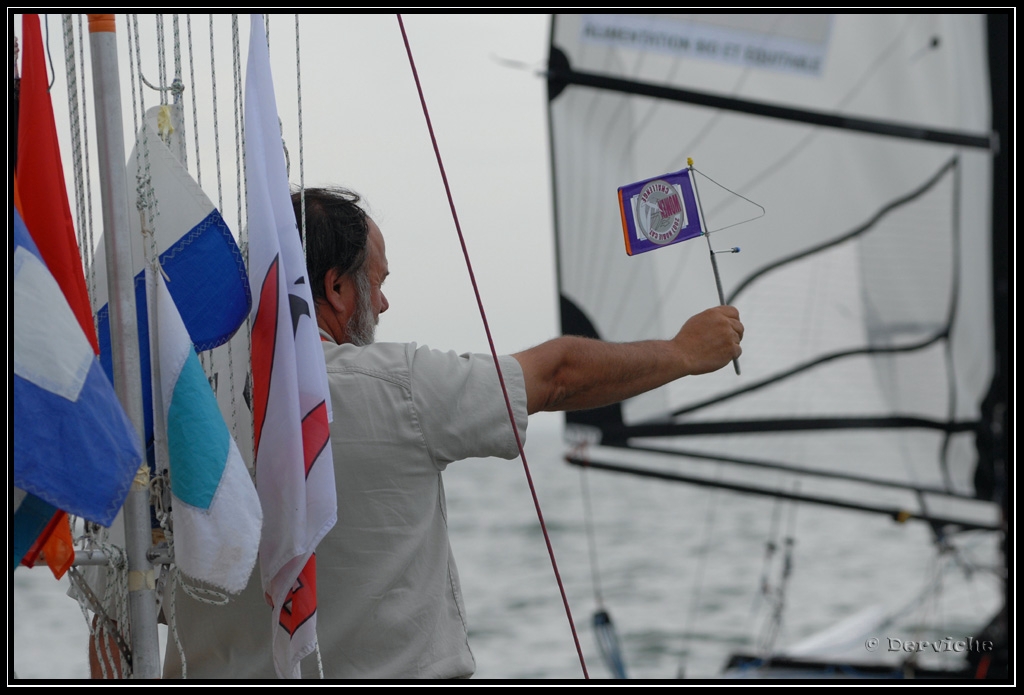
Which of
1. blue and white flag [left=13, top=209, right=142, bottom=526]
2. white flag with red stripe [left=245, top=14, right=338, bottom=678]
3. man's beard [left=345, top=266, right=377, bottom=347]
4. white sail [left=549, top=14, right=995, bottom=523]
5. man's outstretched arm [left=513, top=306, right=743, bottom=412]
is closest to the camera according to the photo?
blue and white flag [left=13, top=209, right=142, bottom=526]

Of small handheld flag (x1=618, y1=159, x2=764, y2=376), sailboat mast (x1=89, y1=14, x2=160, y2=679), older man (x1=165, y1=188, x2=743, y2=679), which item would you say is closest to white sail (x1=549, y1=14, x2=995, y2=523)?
small handheld flag (x1=618, y1=159, x2=764, y2=376)

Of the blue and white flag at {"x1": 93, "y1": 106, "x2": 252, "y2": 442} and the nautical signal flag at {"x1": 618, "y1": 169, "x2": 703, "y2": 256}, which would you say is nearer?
the blue and white flag at {"x1": 93, "y1": 106, "x2": 252, "y2": 442}

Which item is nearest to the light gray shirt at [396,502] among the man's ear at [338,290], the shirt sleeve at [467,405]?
the shirt sleeve at [467,405]

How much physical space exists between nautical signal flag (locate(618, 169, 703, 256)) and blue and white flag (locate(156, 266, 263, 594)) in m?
0.52

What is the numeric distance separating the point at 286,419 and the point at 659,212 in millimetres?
508

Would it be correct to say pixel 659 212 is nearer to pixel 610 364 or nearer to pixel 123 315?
pixel 610 364

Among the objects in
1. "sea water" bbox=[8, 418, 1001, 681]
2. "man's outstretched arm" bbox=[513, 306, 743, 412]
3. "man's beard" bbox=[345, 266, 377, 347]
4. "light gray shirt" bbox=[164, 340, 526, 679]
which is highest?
"man's beard" bbox=[345, 266, 377, 347]

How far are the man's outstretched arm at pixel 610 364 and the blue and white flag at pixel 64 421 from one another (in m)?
0.43

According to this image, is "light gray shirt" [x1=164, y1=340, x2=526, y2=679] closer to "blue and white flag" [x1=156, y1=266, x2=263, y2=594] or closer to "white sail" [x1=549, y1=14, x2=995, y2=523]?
"blue and white flag" [x1=156, y1=266, x2=263, y2=594]

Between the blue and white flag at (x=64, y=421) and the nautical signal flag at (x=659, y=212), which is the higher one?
the nautical signal flag at (x=659, y=212)

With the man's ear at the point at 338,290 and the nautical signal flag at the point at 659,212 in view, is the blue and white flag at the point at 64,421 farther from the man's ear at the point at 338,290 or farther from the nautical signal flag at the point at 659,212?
the nautical signal flag at the point at 659,212

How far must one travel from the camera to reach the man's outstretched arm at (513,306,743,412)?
1308mm

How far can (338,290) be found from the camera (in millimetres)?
1412

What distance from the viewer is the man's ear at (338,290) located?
1401 millimetres
